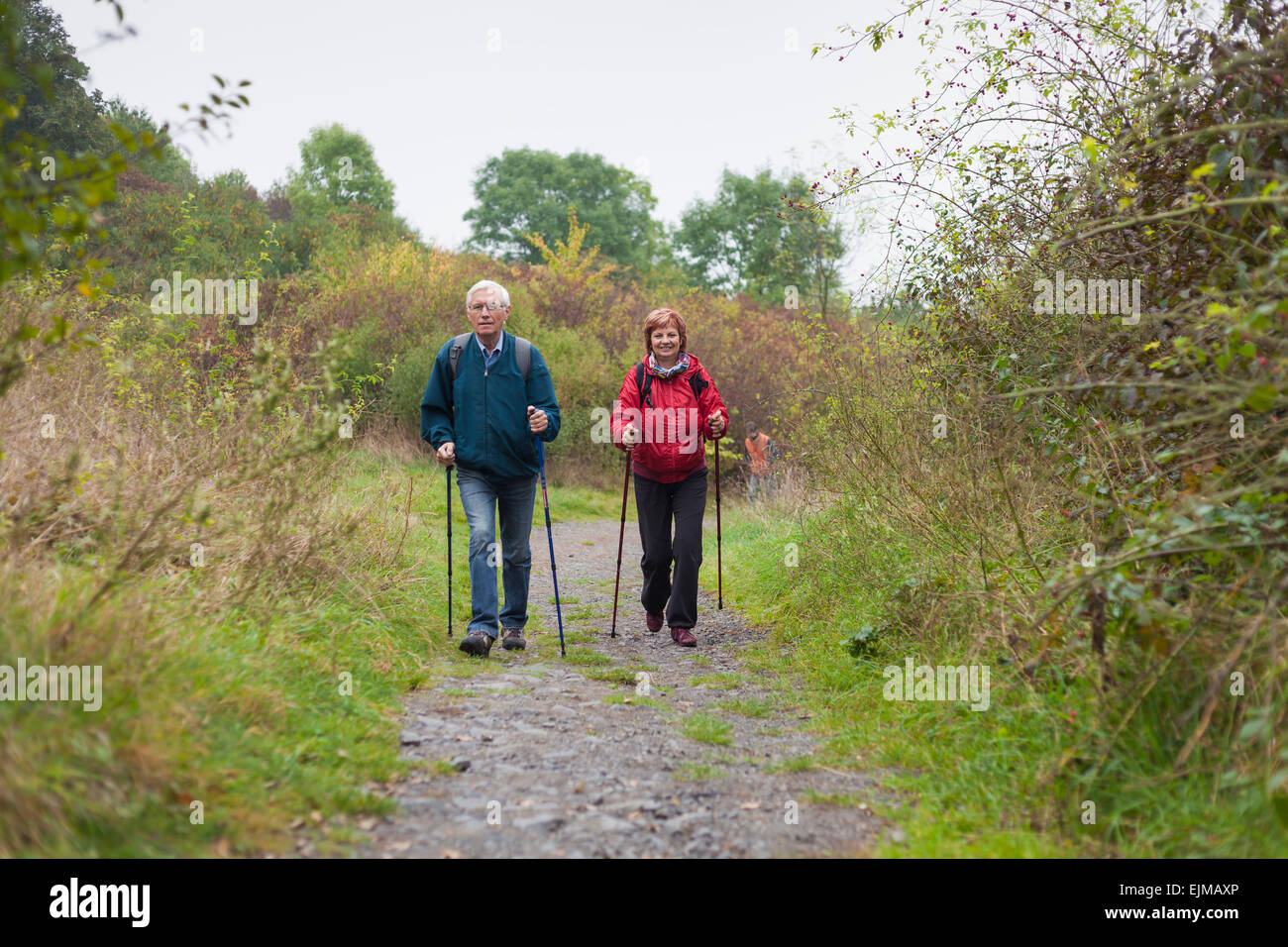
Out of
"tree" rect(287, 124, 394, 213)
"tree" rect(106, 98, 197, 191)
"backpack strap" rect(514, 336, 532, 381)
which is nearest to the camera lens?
"tree" rect(106, 98, 197, 191)

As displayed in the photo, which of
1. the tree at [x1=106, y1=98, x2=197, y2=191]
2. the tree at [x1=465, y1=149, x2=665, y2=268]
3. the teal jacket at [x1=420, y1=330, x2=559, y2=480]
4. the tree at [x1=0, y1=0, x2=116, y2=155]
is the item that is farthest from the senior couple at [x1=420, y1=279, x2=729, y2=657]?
the tree at [x1=465, y1=149, x2=665, y2=268]

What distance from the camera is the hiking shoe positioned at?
643 centimetres

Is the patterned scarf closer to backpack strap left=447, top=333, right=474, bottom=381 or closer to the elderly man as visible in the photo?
the elderly man

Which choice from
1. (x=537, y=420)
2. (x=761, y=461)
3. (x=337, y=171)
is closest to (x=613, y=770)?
(x=537, y=420)

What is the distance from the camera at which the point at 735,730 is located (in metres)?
5.06

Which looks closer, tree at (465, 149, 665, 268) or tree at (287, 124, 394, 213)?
tree at (287, 124, 394, 213)

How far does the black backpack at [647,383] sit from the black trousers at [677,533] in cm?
63

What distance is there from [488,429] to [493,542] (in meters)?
0.81

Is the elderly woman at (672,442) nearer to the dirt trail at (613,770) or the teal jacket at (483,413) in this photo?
the dirt trail at (613,770)

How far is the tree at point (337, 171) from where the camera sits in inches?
1801

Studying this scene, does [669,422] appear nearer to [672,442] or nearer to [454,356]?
[672,442]

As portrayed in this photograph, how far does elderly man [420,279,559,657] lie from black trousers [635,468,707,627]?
112 centimetres
